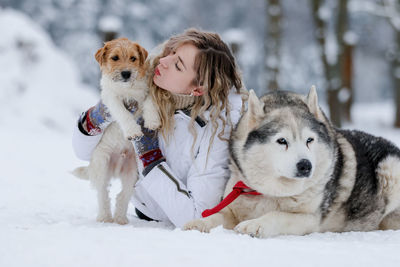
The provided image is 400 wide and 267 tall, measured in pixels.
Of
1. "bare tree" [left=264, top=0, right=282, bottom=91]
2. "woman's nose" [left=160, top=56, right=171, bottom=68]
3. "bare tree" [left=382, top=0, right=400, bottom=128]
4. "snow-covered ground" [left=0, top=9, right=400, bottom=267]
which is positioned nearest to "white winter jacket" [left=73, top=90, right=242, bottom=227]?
"snow-covered ground" [left=0, top=9, right=400, bottom=267]

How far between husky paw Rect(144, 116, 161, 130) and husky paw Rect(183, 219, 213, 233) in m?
0.92

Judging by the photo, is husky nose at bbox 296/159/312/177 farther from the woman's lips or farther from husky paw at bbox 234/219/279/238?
the woman's lips

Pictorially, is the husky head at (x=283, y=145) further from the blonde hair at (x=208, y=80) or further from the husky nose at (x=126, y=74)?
the husky nose at (x=126, y=74)

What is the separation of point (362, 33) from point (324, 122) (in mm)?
18398

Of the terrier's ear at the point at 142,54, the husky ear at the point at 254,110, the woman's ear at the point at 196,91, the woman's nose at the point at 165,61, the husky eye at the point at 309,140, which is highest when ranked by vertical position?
the terrier's ear at the point at 142,54

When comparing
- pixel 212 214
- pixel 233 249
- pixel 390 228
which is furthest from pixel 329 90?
pixel 233 249

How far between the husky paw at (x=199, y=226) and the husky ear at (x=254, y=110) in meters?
0.74

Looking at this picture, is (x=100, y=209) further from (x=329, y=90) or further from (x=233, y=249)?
(x=329, y=90)

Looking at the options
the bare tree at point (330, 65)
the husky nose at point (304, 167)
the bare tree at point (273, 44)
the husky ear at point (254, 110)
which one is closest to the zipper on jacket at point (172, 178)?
the husky ear at point (254, 110)

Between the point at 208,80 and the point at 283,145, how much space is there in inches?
35.3

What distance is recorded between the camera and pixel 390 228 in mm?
3643

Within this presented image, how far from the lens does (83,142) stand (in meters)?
3.91

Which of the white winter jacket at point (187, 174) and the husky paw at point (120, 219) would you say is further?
the husky paw at point (120, 219)

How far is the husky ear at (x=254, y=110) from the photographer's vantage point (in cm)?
311
